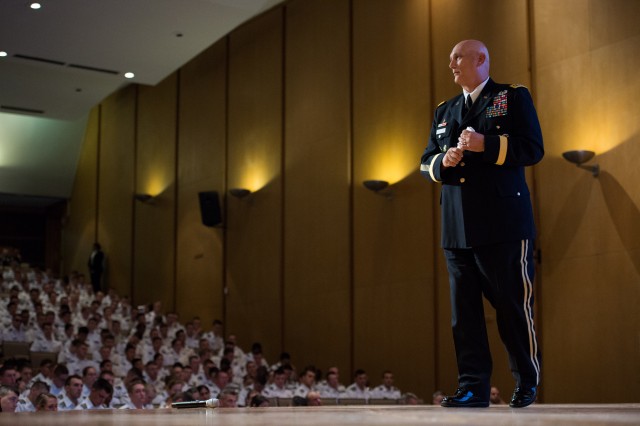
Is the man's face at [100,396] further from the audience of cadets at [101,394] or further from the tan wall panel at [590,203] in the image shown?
the tan wall panel at [590,203]

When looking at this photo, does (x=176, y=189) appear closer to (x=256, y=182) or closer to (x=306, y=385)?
(x=256, y=182)

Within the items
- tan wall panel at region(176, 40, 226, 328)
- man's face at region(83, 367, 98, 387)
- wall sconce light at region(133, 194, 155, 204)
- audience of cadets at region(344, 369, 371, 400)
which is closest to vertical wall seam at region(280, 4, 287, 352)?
tan wall panel at region(176, 40, 226, 328)

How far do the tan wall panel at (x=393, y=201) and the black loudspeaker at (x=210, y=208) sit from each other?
2811 millimetres

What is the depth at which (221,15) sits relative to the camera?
10.1m

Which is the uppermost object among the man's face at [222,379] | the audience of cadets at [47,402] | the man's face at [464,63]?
the man's face at [464,63]

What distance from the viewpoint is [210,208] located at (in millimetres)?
11672

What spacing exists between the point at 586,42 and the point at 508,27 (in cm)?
86

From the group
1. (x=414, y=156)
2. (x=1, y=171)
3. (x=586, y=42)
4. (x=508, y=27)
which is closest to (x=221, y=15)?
(x=414, y=156)

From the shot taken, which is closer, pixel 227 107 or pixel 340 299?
pixel 340 299

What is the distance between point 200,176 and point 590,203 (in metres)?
6.79

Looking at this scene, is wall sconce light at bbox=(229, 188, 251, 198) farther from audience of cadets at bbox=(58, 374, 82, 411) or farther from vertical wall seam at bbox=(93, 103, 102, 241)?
vertical wall seam at bbox=(93, 103, 102, 241)

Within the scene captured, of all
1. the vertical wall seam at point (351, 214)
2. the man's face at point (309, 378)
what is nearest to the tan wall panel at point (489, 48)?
the man's face at point (309, 378)

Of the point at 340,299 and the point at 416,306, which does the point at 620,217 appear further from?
the point at 340,299

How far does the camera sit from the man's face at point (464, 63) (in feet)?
9.10
